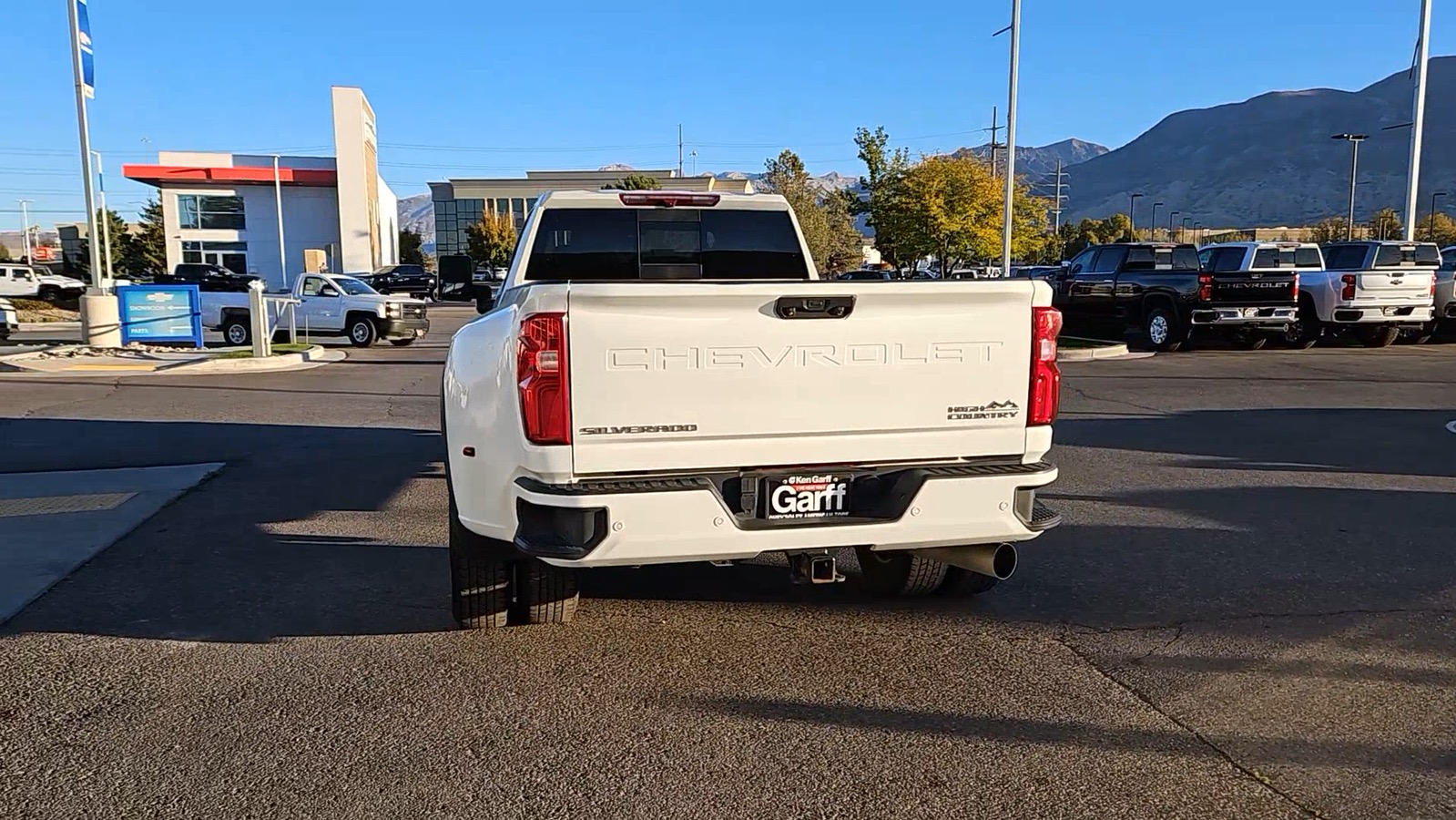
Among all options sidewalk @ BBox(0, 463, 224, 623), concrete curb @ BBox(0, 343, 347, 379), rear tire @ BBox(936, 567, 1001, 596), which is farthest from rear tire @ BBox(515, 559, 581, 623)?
concrete curb @ BBox(0, 343, 347, 379)

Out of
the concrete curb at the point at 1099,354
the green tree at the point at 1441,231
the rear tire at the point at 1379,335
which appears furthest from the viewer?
the green tree at the point at 1441,231

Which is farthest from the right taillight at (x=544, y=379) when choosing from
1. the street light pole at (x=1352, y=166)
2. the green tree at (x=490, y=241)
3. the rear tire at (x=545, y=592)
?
the green tree at (x=490, y=241)

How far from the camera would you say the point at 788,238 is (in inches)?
281

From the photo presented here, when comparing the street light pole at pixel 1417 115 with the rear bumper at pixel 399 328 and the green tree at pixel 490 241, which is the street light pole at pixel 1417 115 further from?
the green tree at pixel 490 241

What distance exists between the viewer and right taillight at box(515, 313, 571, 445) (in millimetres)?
3938

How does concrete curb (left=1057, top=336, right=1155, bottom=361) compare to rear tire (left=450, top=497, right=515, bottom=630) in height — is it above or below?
below

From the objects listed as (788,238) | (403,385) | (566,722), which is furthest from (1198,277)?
(566,722)

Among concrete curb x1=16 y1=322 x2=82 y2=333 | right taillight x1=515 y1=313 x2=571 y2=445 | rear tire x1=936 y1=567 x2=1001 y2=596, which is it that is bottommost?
concrete curb x1=16 y1=322 x2=82 y2=333

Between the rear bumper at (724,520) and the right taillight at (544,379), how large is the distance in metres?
0.22

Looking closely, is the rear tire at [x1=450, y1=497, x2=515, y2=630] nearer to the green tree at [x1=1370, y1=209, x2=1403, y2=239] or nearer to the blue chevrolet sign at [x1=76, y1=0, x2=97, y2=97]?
the blue chevrolet sign at [x1=76, y1=0, x2=97, y2=97]

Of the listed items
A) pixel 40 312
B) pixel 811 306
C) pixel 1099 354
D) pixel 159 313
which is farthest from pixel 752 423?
pixel 40 312

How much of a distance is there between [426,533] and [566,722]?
3.23m

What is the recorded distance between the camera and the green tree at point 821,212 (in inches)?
2010

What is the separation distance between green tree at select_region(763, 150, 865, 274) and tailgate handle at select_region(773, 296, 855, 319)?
46.2 metres
